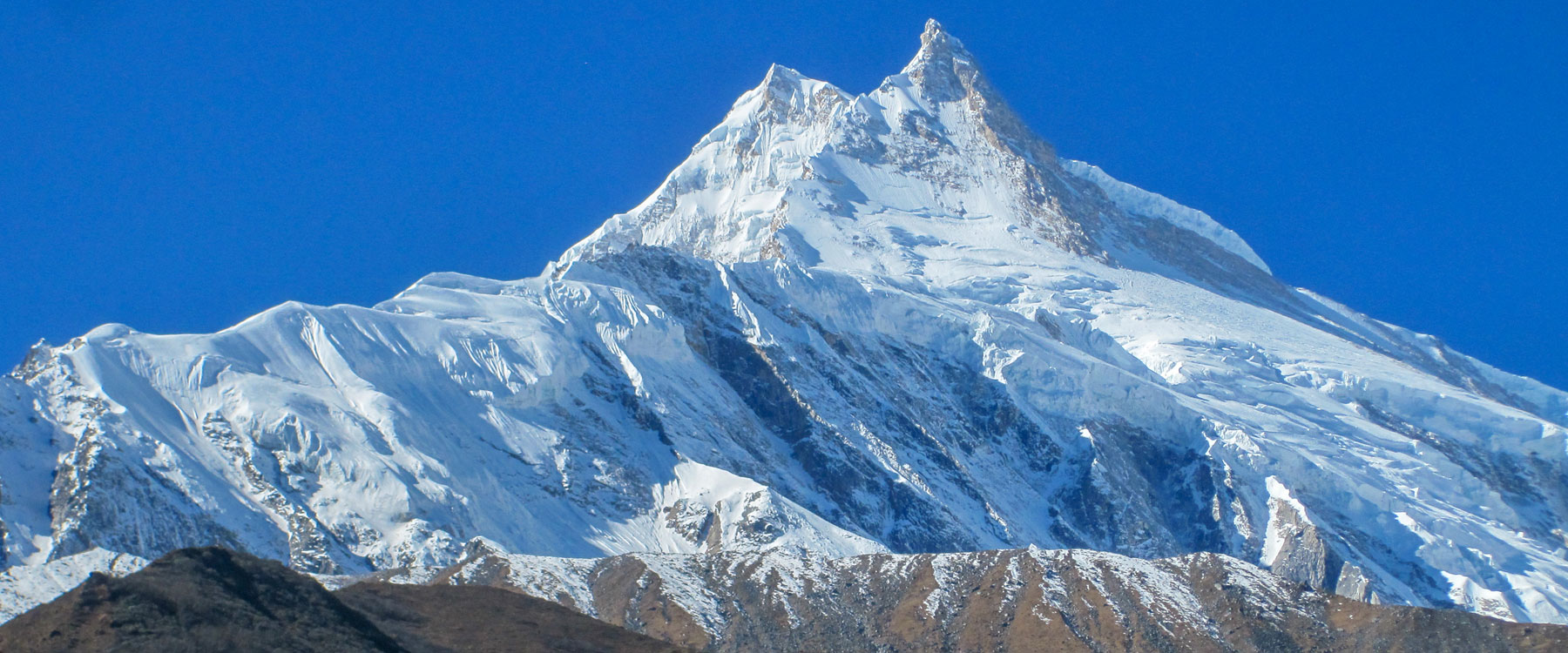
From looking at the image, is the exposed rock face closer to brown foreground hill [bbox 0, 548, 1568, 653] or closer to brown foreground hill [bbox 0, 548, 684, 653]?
brown foreground hill [bbox 0, 548, 1568, 653]

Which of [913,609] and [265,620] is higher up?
[913,609]

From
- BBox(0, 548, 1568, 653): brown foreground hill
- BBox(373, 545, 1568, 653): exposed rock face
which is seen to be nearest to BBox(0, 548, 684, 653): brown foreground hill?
BBox(0, 548, 1568, 653): brown foreground hill

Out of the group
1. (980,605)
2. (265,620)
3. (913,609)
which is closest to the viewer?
(265,620)

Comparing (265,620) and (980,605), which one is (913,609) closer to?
(980,605)

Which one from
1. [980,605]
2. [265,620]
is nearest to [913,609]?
[980,605]

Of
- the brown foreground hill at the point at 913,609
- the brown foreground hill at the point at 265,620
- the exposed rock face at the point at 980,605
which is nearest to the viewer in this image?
the brown foreground hill at the point at 265,620

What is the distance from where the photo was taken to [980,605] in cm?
12450

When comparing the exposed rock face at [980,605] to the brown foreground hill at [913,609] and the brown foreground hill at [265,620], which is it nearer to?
the brown foreground hill at [913,609]

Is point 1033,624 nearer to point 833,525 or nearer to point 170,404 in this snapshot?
point 833,525

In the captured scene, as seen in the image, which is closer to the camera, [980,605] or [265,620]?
[265,620]

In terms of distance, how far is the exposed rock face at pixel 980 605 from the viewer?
117m

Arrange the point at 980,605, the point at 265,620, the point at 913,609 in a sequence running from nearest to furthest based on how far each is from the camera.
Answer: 1. the point at 265,620
2. the point at 980,605
3. the point at 913,609

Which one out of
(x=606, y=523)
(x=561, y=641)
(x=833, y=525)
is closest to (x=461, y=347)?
(x=606, y=523)

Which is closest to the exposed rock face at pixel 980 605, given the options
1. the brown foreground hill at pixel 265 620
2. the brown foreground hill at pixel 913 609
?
the brown foreground hill at pixel 913 609
